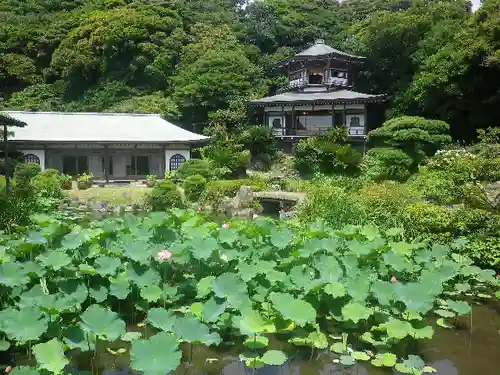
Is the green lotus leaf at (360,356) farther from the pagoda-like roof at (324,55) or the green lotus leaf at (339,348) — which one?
the pagoda-like roof at (324,55)

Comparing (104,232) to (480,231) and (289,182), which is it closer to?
(480,231)

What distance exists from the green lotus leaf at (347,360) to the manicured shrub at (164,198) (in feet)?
36.9

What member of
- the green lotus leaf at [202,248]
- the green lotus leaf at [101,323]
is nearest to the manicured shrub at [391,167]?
the green lotus leaf at [202,248]

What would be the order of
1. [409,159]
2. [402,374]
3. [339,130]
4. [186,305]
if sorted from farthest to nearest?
[339,130], [409,159], [186,305], [402,374]

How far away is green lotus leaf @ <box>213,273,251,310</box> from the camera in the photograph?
4.11 meters

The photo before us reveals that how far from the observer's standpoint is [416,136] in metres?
16.6

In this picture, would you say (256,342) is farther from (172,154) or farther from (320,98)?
(320,98)

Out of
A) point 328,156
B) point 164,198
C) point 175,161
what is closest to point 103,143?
point 175,161

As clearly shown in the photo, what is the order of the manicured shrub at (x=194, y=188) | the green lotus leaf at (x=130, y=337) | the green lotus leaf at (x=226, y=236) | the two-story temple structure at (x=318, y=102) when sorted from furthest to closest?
the two-story temple structure at (x=318, y=102)
the manicured shrub at (x=194, y=188)
the green lotus leaf at (x=226, y=236)
the green lotus leaf at (x=130, y=337)

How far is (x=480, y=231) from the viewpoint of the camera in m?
7.62

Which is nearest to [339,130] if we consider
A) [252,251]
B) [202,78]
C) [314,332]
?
[202,78]

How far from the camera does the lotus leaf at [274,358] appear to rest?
372cm

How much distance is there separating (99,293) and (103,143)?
1637 centimetres

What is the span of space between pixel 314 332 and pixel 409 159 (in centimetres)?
1325
